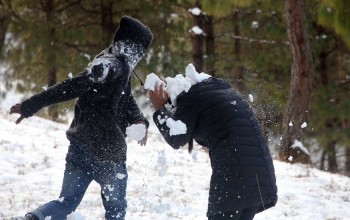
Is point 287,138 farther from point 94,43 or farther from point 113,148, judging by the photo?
point 113,148

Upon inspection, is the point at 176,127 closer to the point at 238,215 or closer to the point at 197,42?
the point at 238,215

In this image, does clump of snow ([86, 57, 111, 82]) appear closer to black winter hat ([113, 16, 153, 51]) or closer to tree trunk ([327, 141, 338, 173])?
black winter hat ([113, 16, 153, 51])

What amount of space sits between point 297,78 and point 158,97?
663 centimetres

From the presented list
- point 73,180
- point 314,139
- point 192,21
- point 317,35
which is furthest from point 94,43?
point 73,180

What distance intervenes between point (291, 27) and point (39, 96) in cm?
662

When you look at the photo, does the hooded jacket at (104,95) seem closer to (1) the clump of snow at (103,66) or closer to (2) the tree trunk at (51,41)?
(1) the clump of snow at (103,66)

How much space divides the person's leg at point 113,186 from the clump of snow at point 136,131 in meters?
0.22

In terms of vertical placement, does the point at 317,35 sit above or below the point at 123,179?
above

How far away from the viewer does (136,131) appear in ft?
13.1

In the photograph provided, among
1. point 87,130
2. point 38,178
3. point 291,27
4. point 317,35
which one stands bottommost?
point 38,178

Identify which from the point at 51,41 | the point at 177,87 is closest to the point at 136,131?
the point at 177,87

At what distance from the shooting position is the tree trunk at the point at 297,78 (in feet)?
30.8

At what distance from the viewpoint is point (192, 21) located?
1452cm

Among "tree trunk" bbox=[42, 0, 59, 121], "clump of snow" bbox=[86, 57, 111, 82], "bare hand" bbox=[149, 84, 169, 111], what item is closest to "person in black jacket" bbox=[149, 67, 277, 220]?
"bare hand" bbox=[149, 84, 169, 111]
